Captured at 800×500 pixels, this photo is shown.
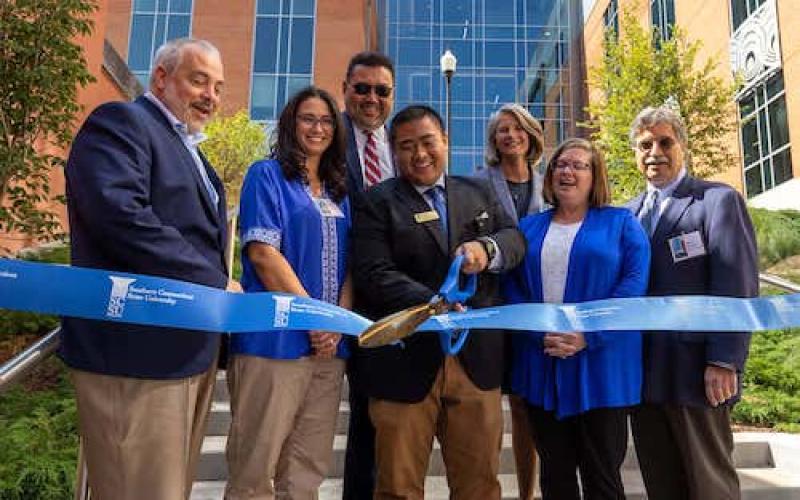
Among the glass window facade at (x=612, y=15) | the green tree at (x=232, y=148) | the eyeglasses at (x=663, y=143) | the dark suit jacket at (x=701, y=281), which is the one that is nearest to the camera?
the dark suit jacket at (x=701, y=281)

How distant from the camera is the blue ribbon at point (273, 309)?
211 cm

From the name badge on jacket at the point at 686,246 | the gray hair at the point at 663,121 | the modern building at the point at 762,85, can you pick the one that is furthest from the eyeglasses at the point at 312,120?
the modern building at the point at 762,85

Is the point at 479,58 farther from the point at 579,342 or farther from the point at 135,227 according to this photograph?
the point at 135,227

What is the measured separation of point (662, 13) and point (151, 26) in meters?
25.3

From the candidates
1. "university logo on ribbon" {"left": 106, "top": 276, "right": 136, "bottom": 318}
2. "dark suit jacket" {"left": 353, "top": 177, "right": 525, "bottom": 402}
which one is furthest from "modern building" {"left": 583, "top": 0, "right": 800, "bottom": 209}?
"university logo on ribbon" {"left": 106, "top": 276, "right": 136, "bottom": 318}

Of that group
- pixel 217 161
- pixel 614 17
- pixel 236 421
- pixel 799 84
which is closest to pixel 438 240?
pixel 236 421

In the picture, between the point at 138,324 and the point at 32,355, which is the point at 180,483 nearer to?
the point at 138,324

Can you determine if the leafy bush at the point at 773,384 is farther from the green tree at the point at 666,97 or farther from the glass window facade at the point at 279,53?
the glass window facade at the point at 279,53

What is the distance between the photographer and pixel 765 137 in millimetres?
20125

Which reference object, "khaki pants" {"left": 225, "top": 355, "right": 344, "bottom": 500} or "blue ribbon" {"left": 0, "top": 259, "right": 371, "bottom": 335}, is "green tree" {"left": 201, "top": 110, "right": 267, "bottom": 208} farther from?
"blue ribbon" {"left": 0, "top": 259, "right": 371, "bottom": 335}

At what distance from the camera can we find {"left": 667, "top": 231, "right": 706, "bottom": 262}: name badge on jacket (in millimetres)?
2980

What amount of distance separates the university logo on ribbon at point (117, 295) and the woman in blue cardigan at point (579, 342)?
180 cm

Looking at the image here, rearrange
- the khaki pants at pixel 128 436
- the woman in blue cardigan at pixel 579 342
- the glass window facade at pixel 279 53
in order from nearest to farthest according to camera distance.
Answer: the khaki pants at pixel 128 436, the woman in blue cardigan at pixel 579 342, the glass window facade at pixel 279 53

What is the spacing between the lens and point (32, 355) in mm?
2408
